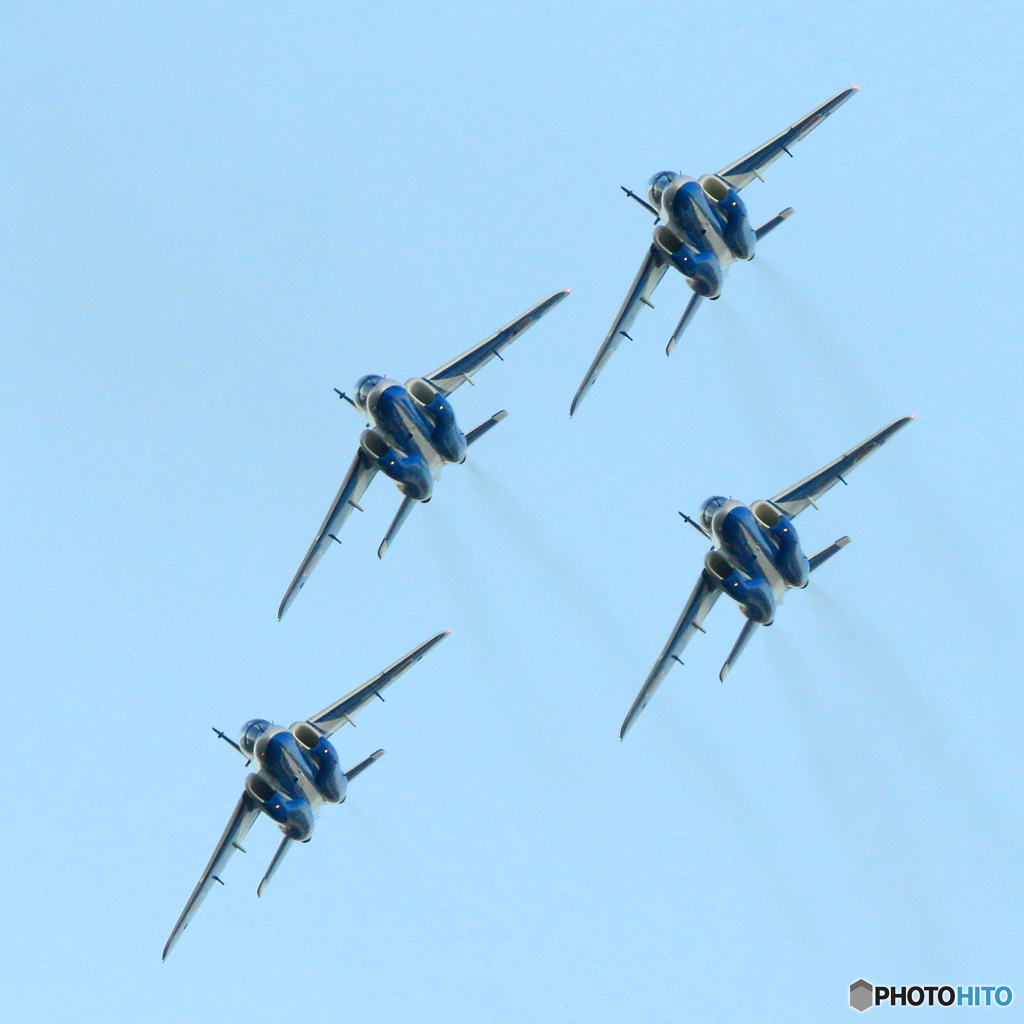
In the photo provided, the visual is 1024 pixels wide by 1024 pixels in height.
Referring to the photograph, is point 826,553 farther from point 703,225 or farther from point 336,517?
point 336,517

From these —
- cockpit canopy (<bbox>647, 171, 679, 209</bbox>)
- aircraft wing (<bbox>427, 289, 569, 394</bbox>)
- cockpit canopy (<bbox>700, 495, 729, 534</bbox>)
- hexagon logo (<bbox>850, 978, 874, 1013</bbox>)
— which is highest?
cockpit canopy (<bbox>647, 171, 679, 209</bbox>)

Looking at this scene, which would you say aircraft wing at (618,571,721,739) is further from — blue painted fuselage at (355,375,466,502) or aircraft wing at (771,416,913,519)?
blue painted fuselage at (355,375,466,502)

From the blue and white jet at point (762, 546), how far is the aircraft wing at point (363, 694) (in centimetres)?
1417

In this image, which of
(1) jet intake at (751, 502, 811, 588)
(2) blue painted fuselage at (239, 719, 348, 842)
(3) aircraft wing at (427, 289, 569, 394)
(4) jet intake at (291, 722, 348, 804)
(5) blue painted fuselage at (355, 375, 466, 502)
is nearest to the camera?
(1) jet intake at (751, 502, 811, 588)

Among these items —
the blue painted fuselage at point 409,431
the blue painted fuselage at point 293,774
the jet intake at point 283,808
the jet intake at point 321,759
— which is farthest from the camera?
the jet intake at point 283,808

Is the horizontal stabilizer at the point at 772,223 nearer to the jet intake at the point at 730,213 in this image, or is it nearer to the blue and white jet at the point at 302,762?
the jet intake at the point at 730,213

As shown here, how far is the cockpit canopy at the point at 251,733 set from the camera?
93125 mm

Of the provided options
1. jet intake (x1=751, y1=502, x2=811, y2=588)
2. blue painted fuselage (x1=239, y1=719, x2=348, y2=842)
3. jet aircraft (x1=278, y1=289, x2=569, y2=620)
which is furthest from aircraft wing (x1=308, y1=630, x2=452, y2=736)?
jet intake (x1=751, y1=502, x2=811, y2=588)

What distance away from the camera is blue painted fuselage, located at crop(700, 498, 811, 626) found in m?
87.6

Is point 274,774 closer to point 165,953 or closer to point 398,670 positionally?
point 398,670

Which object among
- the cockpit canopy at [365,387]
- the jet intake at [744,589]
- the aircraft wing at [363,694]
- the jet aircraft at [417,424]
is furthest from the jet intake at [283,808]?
the jet intake at [744,589]

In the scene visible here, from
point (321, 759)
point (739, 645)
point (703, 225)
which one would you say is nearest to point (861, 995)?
point (739, 645)

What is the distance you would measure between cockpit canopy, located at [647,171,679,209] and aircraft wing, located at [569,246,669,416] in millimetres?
5607

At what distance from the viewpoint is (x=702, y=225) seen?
9088 cm
